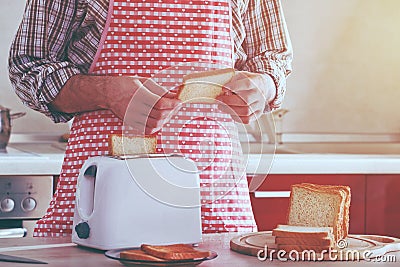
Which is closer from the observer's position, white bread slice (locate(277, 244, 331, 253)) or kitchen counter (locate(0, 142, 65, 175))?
white bread slice (locate(277, 244, 331, 253))

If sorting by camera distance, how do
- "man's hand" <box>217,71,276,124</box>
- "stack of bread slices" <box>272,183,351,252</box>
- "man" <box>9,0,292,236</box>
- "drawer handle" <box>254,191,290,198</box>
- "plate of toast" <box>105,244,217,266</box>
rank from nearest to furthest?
1. "plate of toast" <box>105,244,217,266</box>
2. "stack of bread slices" <box>272,183,351,252</box>
3. "man's hand" <box>217,71,276,124</box>
4. "man" <box>9,0,292,236</box>
5. "drawer handle" <box>254,191,290,198</box>

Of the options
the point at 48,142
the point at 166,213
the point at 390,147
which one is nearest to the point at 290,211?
the point at 166,213

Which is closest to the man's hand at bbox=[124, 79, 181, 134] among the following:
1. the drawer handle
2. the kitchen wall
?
the drawer handle

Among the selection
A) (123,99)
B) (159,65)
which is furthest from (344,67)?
(123,99)

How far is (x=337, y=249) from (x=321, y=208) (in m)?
0.12

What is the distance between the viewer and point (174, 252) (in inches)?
43.3

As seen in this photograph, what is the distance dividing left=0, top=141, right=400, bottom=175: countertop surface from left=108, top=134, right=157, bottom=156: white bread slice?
0.90 metres

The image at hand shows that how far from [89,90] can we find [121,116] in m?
0.08

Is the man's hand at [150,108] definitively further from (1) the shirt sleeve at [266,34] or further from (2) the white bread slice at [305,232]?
(1) the shirt sleeve at [266,34]

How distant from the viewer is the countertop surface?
7.14 feet

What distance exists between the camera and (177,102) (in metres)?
1.32

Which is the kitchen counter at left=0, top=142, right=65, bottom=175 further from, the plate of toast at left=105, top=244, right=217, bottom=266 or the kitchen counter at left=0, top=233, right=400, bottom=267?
the plate of toast at left=105, top=244, right=217, bottom=266

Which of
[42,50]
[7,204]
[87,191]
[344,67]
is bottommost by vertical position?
[7,204]

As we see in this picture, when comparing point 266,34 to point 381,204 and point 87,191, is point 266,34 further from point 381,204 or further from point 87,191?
point 381,204
